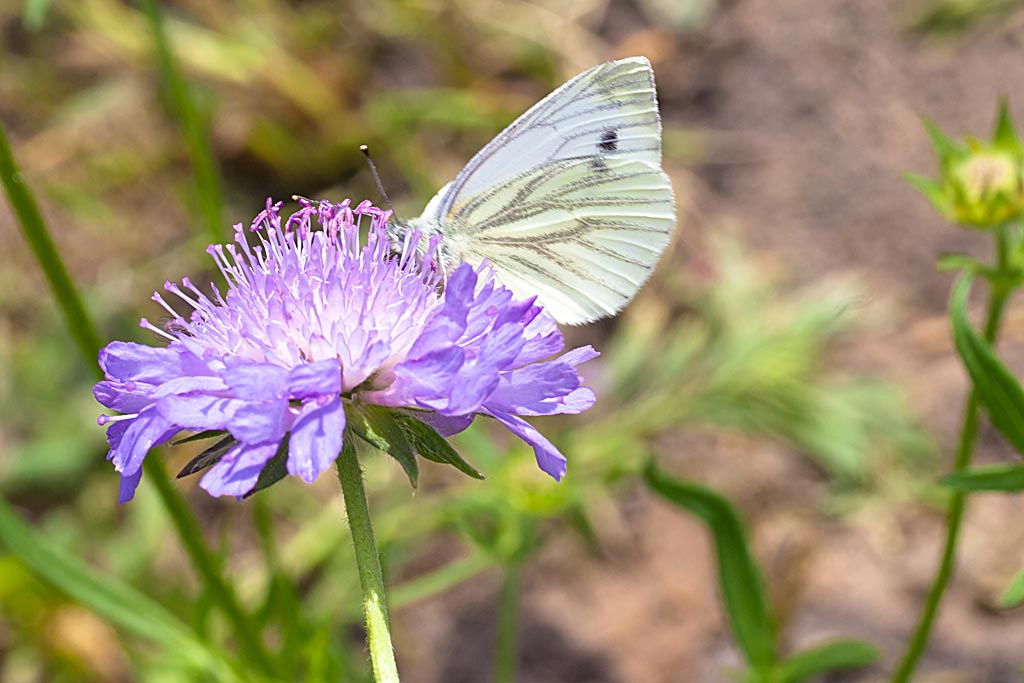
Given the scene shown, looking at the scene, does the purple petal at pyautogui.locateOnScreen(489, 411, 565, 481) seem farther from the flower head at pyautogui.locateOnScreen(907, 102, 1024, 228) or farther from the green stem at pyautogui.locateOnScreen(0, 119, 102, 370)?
the flower head at pyautogui.locateOnScreen(907, 102, 1024, 228)

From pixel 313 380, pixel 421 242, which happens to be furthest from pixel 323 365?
pixel 421 242

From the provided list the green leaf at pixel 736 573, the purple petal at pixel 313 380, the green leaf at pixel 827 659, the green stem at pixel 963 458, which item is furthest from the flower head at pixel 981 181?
the purple petal at pixel 313 380

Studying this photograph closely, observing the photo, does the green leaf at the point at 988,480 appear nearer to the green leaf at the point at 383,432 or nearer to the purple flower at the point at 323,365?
the purple flower at the point at 323,365

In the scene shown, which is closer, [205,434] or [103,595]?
[205,434]

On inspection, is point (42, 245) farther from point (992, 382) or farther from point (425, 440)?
point (992, 382)

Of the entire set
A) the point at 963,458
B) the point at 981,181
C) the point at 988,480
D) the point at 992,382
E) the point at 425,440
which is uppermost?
the point at 425,440

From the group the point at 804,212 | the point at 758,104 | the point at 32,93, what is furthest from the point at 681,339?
the point at 32,93
